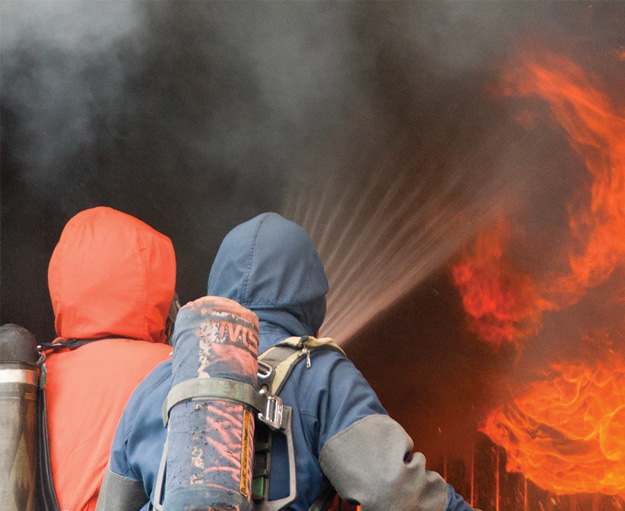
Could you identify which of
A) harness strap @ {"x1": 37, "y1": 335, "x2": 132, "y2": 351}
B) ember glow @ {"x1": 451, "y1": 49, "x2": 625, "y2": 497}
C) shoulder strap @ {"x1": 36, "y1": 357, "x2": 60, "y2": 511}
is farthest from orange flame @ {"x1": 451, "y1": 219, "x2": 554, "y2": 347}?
shoulder strap @ {"x1": 36, "y1": 357, "x2": 60, "y2": 511}

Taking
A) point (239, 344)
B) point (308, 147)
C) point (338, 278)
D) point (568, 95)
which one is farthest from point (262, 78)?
point (239, 344)

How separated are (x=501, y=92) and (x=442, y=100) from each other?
390 millimetres

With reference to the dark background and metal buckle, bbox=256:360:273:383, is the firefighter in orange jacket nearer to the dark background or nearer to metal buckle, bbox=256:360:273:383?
metal buckle, bbox=256:360:273:383

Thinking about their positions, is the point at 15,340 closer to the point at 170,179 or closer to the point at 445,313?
the point at 170,179

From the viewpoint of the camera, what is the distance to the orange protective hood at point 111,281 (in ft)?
8.56

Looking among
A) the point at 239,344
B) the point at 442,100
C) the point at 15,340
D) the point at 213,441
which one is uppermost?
the point at 442,100

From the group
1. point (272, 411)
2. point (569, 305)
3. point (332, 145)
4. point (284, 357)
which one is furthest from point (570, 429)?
point (272, 411)

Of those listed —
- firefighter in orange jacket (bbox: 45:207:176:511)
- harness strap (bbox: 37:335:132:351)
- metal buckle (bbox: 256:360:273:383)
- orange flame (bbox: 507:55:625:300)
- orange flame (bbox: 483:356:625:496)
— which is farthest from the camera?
orange flame (bbox: 507:55:625:300)

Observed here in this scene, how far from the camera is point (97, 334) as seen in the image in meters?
2.60

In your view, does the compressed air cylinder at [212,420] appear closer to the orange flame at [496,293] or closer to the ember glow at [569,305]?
the ember glow at [569,305]

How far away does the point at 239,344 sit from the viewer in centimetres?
172

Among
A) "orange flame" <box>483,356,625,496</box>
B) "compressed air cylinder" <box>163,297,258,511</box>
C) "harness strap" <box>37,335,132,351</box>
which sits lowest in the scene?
"orange flame" <box>483,356,625,496</box>

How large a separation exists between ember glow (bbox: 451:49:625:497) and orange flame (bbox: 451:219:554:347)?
1cm

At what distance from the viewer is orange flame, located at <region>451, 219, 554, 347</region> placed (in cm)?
518
